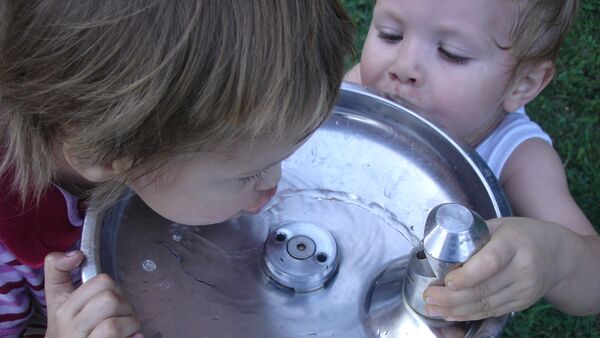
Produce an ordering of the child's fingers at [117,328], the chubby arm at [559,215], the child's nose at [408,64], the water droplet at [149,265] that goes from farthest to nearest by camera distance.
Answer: the child's nose at [408,64]
the chubby arm at [559,215]
the water droplet at [149,265]
the child's fingers at [117,328]

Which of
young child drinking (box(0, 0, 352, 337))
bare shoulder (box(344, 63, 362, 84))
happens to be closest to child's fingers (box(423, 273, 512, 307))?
young child drinking (box(0, 0, 352, 337))

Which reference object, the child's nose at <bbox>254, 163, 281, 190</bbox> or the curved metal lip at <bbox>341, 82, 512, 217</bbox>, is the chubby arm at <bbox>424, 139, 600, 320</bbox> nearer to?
the curved metal lip at <bbox>341, 82, 512, 217</bbox>

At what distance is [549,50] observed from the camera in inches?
46.5

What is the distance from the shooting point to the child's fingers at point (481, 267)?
Result: 0.76 m

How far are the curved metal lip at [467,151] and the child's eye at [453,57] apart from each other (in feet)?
0.49

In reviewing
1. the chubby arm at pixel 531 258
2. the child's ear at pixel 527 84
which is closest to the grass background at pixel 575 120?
the chubby arm at pixel 531 258

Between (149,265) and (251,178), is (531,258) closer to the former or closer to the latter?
(251,178)

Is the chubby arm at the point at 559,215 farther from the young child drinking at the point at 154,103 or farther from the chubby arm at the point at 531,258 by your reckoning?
the young child drinking at the point at 154,103

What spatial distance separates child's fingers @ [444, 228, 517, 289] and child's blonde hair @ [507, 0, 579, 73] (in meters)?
0.45

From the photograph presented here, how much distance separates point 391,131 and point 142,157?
0.44 m

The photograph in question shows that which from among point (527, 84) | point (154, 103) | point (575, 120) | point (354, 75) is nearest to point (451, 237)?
point (154, 103)

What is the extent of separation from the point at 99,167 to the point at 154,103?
0.51 ft

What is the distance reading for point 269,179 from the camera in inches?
33.9

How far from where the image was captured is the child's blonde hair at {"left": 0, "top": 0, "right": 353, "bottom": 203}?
644 mm
